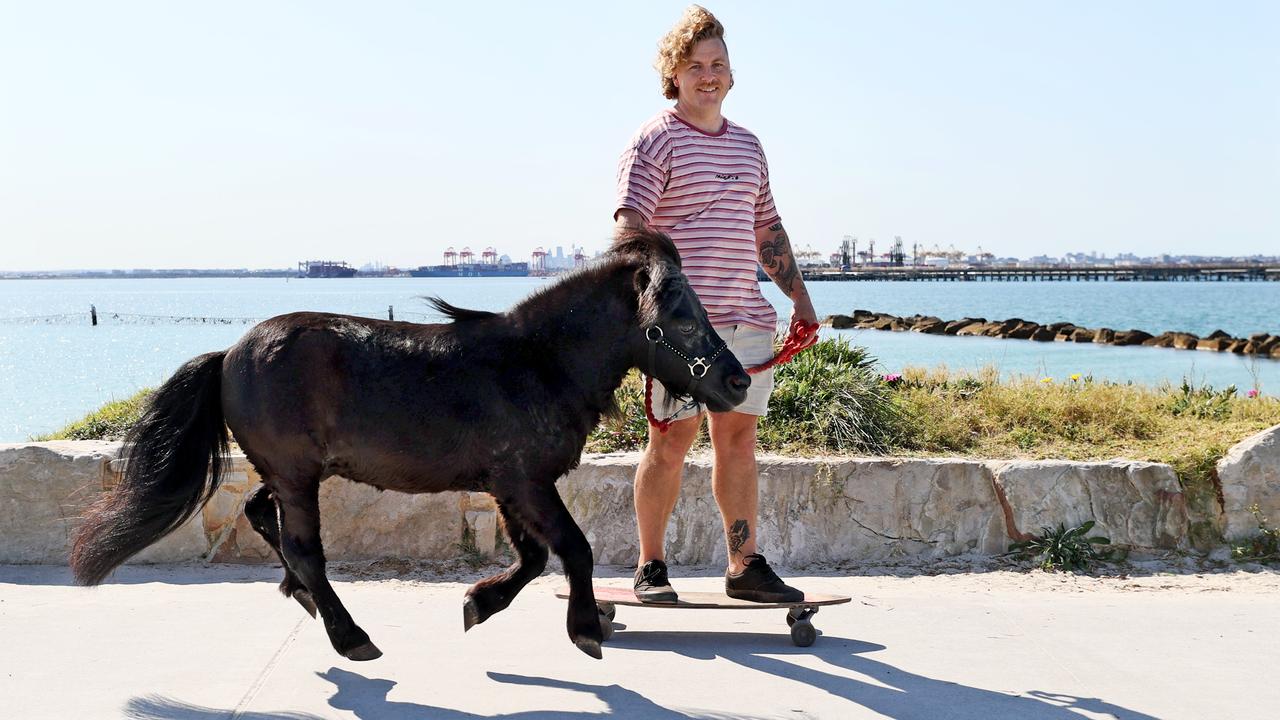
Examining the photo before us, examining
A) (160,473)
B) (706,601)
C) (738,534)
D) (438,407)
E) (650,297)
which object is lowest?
(706,601)

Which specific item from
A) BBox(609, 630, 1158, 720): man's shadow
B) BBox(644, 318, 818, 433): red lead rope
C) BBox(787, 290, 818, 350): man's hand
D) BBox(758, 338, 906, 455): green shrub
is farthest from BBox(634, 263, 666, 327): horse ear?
BBox(758, 338, 906, 455): green shrub

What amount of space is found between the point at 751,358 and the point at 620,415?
792 mm

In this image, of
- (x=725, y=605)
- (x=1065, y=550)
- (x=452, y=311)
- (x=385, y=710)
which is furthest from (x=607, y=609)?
(x=1065, y=550)

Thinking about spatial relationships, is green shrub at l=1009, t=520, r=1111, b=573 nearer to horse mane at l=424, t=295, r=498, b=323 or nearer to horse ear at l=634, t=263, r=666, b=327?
horse ear at l=634, t=263, r=666, b=327

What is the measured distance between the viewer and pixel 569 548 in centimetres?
387

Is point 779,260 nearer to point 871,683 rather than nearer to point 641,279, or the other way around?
point 641,279

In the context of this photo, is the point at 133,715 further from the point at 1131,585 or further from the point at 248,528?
the point at 1131,585

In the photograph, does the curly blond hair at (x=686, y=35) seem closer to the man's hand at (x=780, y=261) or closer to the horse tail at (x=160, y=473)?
the man's hand at (x=780, y=261)

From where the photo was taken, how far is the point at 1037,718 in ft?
11.9

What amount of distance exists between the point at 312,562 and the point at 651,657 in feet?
4.41

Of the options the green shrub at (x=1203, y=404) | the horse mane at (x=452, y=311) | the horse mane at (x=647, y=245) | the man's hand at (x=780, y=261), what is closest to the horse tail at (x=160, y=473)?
the horse mane at (x=452, y=311)

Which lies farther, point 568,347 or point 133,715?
point 568,347

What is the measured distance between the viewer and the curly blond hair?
4.54 m

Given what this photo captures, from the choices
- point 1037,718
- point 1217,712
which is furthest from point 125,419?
point 1217,712
